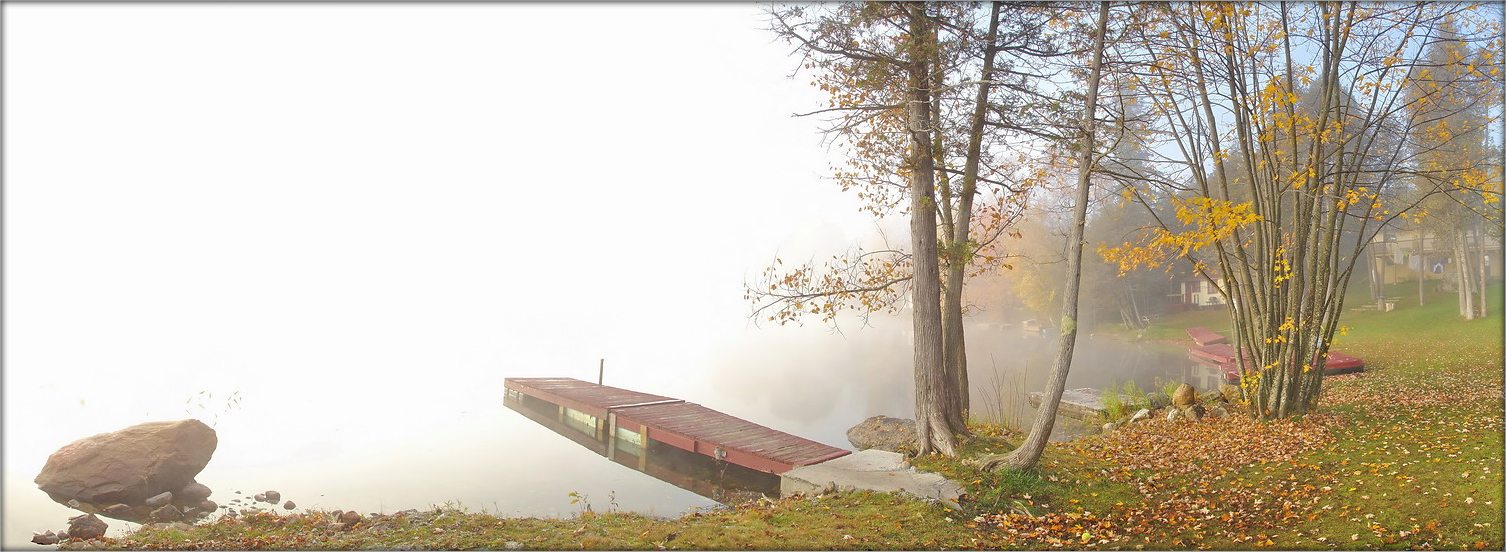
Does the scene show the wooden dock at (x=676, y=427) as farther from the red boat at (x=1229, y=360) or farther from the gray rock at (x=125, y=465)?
the red boat at (x=1229, y=360)

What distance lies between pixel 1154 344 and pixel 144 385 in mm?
36574

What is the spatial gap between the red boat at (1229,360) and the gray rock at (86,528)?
14.8 metres

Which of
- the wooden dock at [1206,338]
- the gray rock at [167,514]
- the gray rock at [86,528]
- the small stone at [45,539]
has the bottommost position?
the gray rock at [167,514]

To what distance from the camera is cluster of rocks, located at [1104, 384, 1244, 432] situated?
36.9 feet

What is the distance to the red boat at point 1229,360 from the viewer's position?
1636cm

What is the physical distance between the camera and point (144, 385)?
18984 millimetres

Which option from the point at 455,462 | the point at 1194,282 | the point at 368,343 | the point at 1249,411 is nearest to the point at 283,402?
the point at 455,462

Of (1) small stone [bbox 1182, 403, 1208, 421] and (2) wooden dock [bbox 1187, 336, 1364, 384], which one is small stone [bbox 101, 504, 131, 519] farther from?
(2) wooden dock [bbox 1187, 336, 1364, 384]

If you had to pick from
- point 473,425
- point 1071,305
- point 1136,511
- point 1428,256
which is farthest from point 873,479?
point 1428,256

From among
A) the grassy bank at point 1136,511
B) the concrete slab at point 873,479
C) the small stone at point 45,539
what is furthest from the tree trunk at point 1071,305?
the small stone at point 45,539

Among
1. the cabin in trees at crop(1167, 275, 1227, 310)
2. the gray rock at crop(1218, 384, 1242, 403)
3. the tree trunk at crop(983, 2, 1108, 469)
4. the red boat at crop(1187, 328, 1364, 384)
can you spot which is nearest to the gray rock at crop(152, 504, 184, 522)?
the tree trunk at crop(983, 2, 1108, 469)

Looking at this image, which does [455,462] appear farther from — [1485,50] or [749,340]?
[749,340]

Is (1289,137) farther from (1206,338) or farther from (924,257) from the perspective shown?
(1206,338)

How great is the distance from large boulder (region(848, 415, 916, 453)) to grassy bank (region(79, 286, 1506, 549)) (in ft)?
14.6
